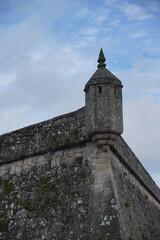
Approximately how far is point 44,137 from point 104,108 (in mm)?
1993

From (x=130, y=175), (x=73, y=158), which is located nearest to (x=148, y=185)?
(x=130, y=175)

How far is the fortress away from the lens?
8.89 metres

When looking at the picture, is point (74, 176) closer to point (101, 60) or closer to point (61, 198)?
point (61, 198)

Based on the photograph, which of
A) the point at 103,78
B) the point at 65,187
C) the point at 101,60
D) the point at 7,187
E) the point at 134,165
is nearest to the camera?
the point at 103,78

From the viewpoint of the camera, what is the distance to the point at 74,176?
9.59 metres

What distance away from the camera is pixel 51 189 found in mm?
9781

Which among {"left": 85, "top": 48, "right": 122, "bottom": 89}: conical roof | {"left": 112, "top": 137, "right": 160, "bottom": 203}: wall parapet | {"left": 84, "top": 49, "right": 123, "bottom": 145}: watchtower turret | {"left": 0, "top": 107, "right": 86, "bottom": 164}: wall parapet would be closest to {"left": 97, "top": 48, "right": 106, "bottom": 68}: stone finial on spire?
{"left": 85, "top": 48, "right": 122, "bottom": 89}: conical roof

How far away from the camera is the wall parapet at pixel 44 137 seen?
9984 mm

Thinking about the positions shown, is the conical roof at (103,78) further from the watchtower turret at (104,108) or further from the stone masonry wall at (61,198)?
the stone masonry wall at (61,198)

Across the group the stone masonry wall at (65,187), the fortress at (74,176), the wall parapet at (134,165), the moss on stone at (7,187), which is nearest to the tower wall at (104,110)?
the fortress at (74,176)

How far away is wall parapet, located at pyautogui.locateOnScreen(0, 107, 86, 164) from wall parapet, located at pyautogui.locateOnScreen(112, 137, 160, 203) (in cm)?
100

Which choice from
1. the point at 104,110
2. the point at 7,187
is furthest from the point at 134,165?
the point at 7,187

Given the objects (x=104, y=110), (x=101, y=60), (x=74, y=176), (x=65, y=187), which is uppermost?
(x=101, y=60)

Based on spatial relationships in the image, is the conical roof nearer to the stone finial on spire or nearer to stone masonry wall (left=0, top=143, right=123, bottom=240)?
the stone finial on spire
